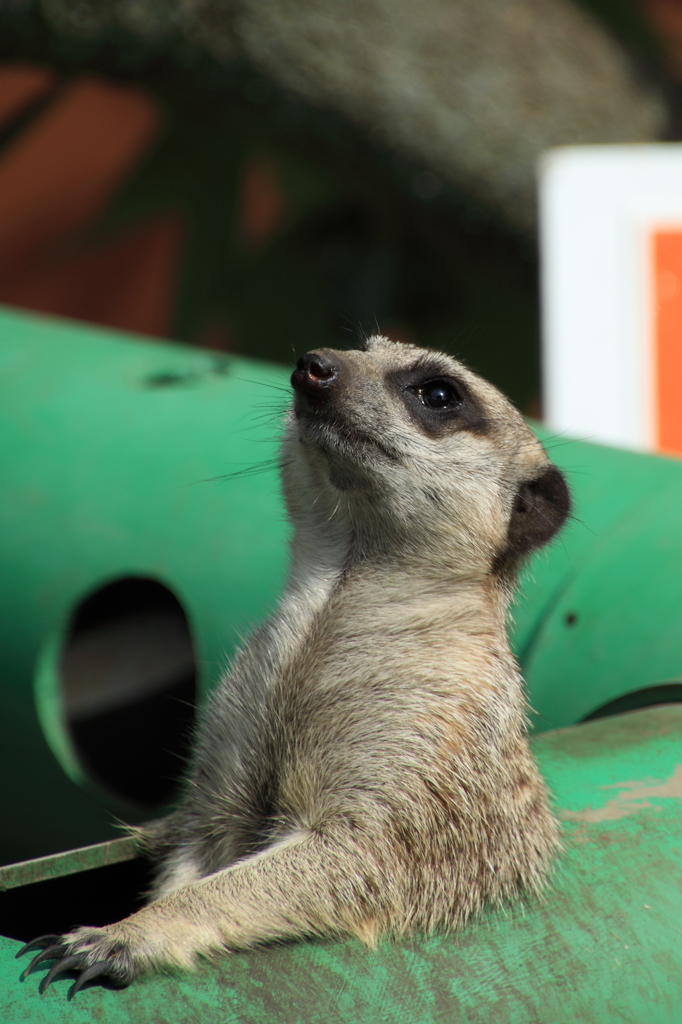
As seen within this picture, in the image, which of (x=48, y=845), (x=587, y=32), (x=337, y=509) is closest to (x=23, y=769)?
(x=48, y=845)

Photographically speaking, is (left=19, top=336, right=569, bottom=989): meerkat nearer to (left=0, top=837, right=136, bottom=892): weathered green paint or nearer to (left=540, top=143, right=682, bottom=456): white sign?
(left=0, top=837, right=136, bottom=892): weathered green paint

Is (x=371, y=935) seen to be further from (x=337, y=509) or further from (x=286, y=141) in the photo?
(x=286, y=141)

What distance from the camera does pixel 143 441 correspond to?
7.61 feet

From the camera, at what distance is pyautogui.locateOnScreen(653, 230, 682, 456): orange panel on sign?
3.80 m

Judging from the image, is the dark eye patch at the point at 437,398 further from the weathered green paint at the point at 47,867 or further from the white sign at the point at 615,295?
the white sign at the point at 615,295

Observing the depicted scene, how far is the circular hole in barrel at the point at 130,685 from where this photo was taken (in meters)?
2.38

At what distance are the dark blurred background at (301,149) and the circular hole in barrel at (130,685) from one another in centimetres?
232

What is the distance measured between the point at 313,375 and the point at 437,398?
0.20 meters

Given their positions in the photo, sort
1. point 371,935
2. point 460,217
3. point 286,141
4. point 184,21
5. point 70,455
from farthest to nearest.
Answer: point 460,217 → point 286,141 → point 184,21 → point 70,455 → point 371,935

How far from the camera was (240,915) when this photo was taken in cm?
116

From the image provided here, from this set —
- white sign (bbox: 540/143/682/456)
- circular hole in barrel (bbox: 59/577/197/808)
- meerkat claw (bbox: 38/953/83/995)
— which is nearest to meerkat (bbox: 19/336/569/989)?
meerkat claw (bbox: 38/953/83/995)

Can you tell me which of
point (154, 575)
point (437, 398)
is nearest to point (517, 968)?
point (437, 398)

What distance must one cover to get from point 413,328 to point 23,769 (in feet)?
15.4

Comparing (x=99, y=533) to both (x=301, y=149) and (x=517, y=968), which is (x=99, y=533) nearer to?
(x=517, y=968)
